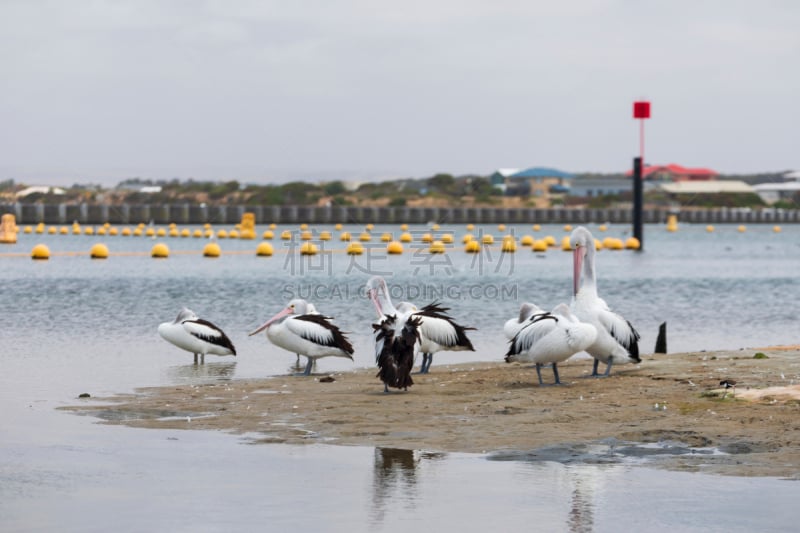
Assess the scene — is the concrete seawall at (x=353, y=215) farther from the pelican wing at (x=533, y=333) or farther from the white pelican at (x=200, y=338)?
the pelican wing at (x=533, y=333)

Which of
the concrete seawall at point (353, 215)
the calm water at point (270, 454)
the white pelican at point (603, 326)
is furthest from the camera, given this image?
the concrete seawall at point (353, 215)

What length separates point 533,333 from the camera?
49.8ft

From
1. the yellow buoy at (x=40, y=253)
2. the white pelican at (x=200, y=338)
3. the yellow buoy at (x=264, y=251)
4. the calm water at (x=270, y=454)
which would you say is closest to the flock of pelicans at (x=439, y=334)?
the white pelican at (x=200, y=338)

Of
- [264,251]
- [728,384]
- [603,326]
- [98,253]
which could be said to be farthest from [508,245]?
[728,384]

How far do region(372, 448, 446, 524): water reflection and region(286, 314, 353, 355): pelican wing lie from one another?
6562 millimetres

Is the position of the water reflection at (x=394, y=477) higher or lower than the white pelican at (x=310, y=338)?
lower

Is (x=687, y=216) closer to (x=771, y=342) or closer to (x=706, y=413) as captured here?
(x=771, y=342)

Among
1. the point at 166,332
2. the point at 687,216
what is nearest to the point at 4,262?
the point at 166,332

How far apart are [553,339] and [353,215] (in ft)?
442

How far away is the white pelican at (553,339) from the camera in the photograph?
14.9m

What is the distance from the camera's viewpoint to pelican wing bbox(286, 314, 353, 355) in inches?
705

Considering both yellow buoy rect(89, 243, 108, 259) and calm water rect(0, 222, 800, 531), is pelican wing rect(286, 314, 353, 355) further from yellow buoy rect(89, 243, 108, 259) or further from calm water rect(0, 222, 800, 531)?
yellow buoy rect(89, 243, 108, 259)

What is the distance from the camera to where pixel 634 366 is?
1741 centimetres

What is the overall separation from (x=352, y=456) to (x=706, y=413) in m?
3.88
